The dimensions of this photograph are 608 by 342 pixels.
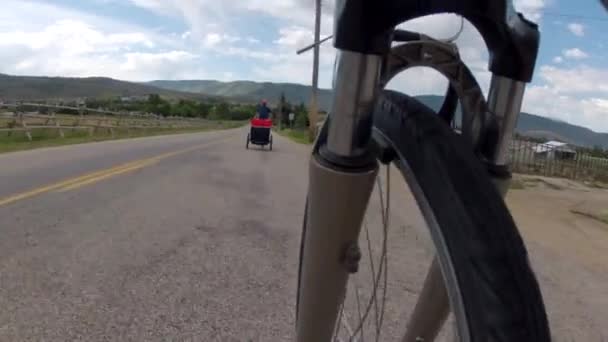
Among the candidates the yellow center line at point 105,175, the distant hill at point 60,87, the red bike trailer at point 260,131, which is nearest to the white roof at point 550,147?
the red bike trailer at point 260,131

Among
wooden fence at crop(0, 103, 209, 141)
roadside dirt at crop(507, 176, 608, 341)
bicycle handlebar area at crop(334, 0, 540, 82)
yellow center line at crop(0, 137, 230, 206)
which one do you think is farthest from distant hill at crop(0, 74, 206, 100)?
bicycle handlebar area at crop(334, 0, 540, 82)

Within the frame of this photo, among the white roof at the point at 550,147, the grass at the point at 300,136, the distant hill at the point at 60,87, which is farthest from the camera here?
the distant hill at the point at 60,87

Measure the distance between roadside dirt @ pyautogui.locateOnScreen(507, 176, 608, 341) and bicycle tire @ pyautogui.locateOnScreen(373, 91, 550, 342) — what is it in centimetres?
209

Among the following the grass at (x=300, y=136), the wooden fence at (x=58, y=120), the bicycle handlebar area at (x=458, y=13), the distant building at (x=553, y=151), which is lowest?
the grass at (x=300, y=136)

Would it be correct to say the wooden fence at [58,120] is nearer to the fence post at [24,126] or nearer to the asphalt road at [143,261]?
the fence post at [24,126]

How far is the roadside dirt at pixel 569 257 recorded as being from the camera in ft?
11.2

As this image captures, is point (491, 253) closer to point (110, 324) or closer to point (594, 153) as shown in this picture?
point (110, 324)

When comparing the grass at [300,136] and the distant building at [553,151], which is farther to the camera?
the grass at [300,136]

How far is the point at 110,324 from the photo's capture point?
2.68 metres

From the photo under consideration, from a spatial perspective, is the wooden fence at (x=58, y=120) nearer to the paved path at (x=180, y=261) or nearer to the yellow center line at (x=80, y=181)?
the yellow center line at (x=80, y=181)

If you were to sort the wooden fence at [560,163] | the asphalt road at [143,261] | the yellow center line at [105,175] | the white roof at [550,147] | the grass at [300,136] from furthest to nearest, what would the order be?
the grass at [300,136], the white roof at [550,147], the wooden fence at [560,163], the yellow center line at [105,175], the asphalt road at [143,261]

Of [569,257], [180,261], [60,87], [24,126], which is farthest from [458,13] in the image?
[60,87]

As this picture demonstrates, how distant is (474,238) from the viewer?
841 mm

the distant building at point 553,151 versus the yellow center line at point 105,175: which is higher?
the yellow center line at point 105,175
